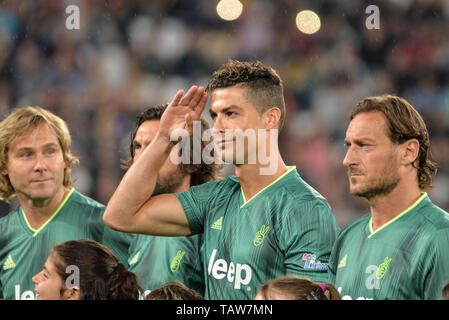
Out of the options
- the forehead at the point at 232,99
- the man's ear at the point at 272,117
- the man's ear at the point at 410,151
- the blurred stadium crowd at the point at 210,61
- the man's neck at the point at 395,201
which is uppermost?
the blurred stadium crowd at the point at 210,61

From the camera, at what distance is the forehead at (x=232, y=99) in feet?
11.9

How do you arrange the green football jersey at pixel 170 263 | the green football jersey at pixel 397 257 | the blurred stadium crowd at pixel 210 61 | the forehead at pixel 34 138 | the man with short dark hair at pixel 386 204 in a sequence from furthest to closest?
the blurred stadium crowd at pixel 210 61 < the forehead at pixel 34 138 < the green football jersey at pixel 170 263 < the man with short dark hair at pixel 386 204 < the green football jersey at pixel 397 257

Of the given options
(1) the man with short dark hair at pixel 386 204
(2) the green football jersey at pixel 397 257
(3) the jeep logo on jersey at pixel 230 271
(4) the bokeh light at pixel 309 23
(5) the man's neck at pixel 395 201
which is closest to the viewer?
(2) the green football jersey at pixel 397 257

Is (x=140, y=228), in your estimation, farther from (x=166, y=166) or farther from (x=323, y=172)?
(x=323, y=172)

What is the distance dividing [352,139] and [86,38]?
605 cm

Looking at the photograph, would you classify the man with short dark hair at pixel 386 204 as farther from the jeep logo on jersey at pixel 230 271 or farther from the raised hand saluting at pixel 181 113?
the raised hand saluting at pixel 181 113

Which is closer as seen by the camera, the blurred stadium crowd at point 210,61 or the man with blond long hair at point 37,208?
the man with blond long hair at point 37,208

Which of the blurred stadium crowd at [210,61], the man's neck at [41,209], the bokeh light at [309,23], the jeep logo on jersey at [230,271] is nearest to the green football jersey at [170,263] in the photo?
the jeep logo on jersey at [230,271]

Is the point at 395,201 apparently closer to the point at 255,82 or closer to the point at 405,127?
the point at 405,127

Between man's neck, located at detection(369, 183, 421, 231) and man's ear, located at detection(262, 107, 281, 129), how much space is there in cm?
69

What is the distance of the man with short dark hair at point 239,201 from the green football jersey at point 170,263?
0.34 metres

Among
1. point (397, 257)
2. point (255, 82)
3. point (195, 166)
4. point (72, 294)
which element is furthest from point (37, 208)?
point (397, 257)

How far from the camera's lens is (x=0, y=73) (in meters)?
8.08

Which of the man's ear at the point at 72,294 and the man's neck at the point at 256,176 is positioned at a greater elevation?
the man's neck at the point at 256,176
